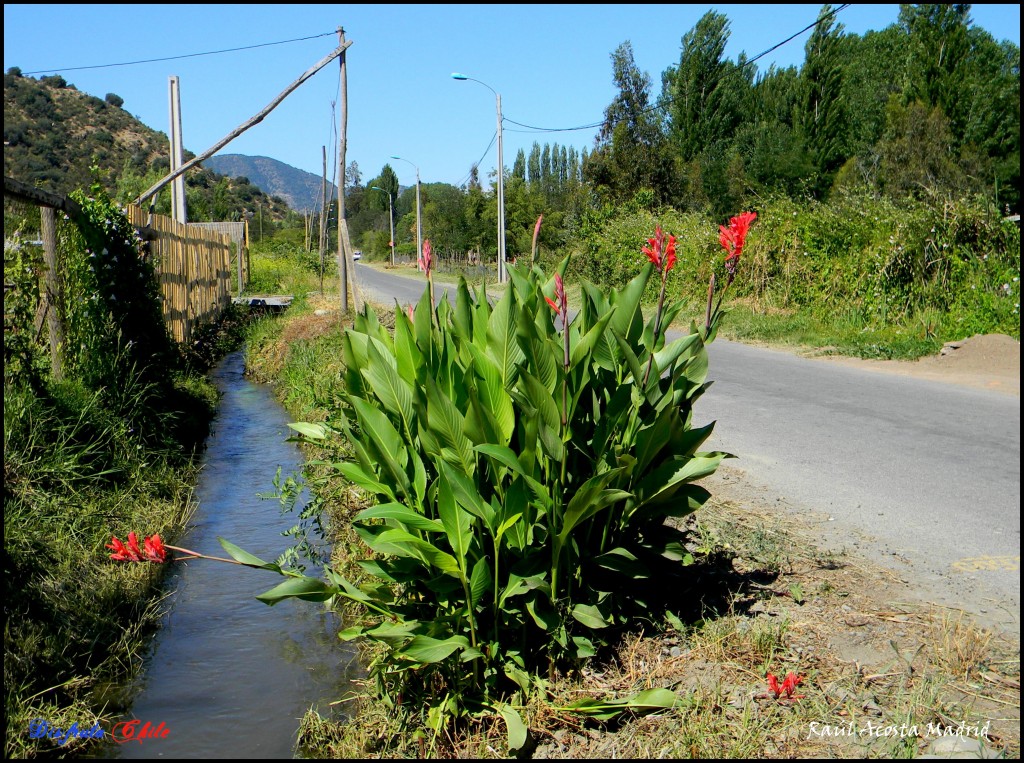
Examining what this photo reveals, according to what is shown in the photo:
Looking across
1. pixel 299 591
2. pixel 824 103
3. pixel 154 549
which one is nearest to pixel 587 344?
pixel 299 591

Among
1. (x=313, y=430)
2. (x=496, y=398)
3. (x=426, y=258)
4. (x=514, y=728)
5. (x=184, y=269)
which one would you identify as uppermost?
(x=426, y=258)

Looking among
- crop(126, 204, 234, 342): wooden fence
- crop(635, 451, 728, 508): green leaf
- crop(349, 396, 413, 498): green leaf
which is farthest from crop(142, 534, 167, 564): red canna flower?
crop(126, 204, 234, 342): wooden fence

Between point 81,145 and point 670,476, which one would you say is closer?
point 670,476

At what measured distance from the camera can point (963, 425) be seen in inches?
288

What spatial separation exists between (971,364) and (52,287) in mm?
9748

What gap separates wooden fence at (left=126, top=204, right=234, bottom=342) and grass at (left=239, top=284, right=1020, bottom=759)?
26.3 ft

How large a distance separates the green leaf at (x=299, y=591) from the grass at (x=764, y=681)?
1.92 ft

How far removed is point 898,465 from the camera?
19.7 feet

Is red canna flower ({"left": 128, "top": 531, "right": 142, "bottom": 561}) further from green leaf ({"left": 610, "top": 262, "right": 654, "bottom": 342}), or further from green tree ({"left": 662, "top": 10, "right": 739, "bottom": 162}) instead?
green tree ({"left": 662, "top": 10, "right": 739, "bottom": 162})

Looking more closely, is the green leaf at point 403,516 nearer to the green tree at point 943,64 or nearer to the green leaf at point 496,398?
the green leaf at point 496,398

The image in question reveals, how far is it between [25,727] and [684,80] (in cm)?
4480

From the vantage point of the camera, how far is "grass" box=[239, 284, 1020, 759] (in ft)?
8.97

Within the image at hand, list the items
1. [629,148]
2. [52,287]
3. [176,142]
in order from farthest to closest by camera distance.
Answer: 1. [629,148]
2. [176,142]
3. [52,287]

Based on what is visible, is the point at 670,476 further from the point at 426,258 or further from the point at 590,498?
the point at 426,258
